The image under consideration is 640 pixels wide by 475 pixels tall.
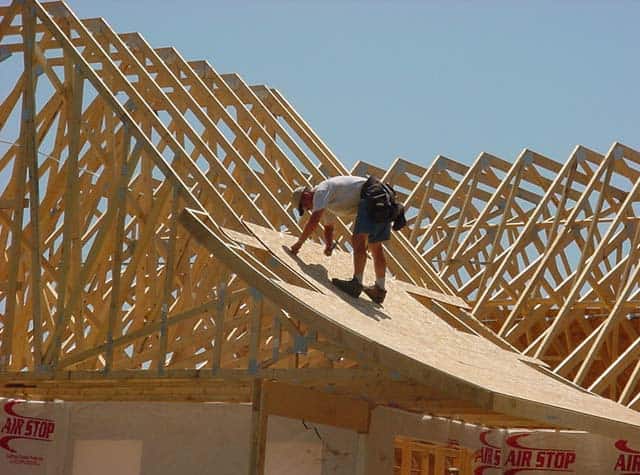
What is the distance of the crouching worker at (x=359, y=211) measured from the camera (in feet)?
47.1

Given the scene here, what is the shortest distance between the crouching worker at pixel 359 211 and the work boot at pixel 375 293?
97 millimetres

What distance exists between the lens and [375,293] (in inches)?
592

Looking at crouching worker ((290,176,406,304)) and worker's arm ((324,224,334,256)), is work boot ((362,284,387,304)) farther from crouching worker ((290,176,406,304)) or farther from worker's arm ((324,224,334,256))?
worker's arm ((324,224,334,256))

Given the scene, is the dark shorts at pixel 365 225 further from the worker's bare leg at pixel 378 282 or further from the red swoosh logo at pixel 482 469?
the red swoosh logo at pixel 482 469

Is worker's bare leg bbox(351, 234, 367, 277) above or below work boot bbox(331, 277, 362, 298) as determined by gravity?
above

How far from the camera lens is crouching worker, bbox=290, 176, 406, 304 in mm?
14359

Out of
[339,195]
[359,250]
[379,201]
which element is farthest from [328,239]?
[379,201]

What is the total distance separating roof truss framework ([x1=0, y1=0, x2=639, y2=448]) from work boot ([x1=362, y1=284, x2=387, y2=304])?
0.53 m

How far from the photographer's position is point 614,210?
2498 centimetres

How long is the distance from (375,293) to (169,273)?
2.31 meters

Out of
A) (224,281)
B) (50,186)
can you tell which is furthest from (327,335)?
(50,186)

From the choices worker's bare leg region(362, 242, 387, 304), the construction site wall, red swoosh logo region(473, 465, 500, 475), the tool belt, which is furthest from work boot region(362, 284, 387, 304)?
red swoosh logo region(473, 465, 500, 475)

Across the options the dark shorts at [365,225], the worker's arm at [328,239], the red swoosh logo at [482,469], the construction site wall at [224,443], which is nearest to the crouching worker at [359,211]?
the dark shorts at [365,225]

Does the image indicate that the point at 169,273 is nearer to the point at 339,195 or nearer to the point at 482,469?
the point at 339,195
